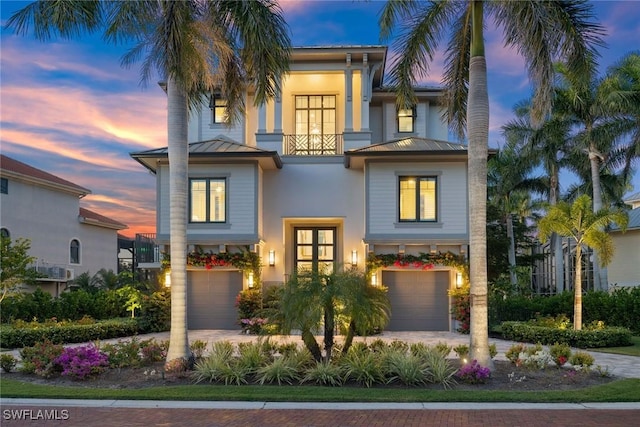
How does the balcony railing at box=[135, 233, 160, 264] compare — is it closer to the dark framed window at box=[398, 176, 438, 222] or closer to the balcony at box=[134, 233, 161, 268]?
the balcony at box=[134, 233, 161, 268]

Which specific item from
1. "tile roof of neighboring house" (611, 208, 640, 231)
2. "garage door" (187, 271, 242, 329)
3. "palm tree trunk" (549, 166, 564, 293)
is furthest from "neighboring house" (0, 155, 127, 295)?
"tile roof of neighboring house" (611, 208, 640, 231)

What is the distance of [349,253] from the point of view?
71.2 feet

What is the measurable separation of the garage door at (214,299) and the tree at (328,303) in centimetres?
1038

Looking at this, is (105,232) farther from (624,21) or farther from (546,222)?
(624,21)

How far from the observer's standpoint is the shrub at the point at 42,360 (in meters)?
10.9

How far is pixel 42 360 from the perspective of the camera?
11.1m

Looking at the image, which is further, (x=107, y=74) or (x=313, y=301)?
(x=107, y=74)

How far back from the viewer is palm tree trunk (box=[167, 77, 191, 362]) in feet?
36.7

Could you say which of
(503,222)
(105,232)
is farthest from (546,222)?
(105,232)

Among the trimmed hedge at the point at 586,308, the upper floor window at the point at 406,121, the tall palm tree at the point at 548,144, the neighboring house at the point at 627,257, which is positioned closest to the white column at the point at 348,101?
the upper floor window at the point at 406,121

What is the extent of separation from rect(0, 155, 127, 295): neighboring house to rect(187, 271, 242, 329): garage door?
12.1m

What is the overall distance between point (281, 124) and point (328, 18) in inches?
221

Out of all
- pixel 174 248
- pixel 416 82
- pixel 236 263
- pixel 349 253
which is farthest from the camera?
pixel 349 253

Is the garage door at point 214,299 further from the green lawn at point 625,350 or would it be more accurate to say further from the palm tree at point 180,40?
the green lawn at point 625,350
